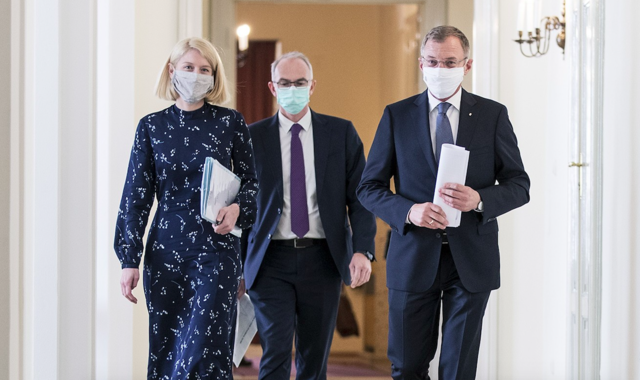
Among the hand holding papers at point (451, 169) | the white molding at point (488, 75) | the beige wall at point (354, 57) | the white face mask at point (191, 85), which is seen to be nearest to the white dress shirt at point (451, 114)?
the hand holding papers at point (451, 169)

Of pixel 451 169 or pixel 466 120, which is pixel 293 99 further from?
pixel 451 169

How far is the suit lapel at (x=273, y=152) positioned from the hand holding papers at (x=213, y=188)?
47cm

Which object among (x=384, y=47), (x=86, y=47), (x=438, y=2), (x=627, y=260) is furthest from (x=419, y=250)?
(x=384, y=47)

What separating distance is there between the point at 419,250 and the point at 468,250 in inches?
6.4

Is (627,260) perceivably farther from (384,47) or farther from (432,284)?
(384,47)

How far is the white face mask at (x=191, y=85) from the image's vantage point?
9.89 ft

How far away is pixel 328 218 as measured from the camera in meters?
3.37

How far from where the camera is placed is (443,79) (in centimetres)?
287

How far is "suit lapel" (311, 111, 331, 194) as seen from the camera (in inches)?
135

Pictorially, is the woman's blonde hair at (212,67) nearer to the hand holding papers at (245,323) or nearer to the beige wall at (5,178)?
the beige wall at (5,178)

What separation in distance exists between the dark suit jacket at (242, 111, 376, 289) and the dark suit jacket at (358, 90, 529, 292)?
44 centimetres

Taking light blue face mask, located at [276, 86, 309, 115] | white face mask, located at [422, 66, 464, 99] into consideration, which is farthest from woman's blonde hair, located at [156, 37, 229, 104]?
white face mask, located at [422, 66, 464, 99]

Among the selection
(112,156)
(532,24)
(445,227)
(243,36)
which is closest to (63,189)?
(112,156)

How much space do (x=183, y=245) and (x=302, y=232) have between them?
59 centimetres
